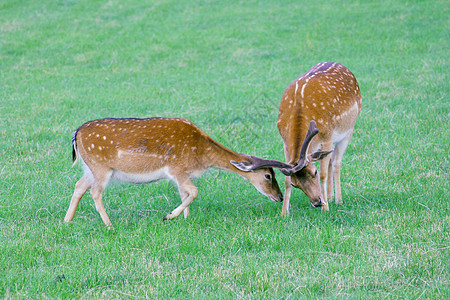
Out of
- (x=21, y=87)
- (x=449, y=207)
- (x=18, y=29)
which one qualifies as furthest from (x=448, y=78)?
(x=18, y=29)

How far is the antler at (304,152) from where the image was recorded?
553 centimetres

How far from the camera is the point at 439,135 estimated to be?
26.4 ft

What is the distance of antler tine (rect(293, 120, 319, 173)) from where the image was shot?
5.52 metres

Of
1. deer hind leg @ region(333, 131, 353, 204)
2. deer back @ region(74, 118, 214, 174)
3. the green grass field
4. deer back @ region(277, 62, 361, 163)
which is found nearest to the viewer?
the green grass field

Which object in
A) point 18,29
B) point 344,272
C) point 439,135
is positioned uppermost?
point 344,272

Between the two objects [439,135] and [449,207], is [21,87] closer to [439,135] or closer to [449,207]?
[439,135]

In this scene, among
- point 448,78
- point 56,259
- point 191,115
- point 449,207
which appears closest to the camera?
point 56,259

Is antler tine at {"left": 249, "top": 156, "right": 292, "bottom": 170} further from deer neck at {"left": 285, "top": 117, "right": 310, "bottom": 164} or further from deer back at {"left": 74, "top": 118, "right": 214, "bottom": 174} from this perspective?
deer back at {"left": 74, "top": 118, "right": 214, "bottom": 174}

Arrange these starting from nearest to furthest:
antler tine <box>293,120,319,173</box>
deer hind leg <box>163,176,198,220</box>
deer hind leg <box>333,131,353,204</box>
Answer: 1. antler tine <box>293,120,319,173</box>
2. deer hind leg <box>163,176,198,220</box>
3. deer hind leg <box>333,131,353,204</box>

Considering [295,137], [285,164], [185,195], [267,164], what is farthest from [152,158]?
[295,137]

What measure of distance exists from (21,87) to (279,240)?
8.49 m

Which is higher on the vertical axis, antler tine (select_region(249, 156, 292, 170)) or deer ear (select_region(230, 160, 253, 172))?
antler tine (select_region(249, 156, 292, 170))

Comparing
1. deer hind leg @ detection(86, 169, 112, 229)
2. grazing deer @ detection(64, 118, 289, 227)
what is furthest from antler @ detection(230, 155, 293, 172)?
deer hind leg @ detection(86, 169, 112, 229)

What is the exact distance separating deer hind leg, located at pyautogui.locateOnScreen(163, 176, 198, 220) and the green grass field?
107 mm
